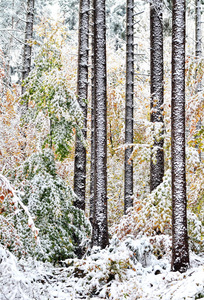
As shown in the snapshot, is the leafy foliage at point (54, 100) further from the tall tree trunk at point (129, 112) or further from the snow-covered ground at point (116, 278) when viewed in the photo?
the tall tree trunk at point (129, 112)

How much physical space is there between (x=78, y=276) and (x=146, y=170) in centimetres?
885

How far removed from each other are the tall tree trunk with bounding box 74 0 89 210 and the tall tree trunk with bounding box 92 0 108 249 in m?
1.40

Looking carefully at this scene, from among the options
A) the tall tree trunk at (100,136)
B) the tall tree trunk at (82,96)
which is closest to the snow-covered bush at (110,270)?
the tall tree trunk at (100,136)

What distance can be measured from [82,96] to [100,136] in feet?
7.18

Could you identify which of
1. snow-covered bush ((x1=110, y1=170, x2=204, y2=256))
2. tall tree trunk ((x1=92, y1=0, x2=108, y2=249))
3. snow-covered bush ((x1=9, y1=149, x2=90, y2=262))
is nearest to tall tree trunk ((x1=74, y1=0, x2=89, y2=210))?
snow-covered bush ((x1=9, y1=149, x2=90, y2=262))

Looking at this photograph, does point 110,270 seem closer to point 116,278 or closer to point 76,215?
point 116,278

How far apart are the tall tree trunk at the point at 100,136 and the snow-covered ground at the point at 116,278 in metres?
0.49

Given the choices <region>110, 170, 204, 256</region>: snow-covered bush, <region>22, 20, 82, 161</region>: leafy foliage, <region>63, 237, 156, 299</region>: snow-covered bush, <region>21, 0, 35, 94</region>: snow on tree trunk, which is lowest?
<region>63, 237, 156, 299</region>: snow-covered bush

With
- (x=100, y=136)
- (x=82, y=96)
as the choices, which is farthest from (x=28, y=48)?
(x=100, y=136)

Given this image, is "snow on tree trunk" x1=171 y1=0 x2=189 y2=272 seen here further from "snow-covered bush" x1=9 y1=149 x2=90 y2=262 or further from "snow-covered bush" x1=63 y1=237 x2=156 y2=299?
"snow-covered bush" x1=9 y1=149 x2=90 y2=262

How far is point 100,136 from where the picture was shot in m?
8.02

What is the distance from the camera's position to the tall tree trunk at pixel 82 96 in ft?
31.2

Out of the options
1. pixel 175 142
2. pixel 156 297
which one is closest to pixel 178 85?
pixel 175 142

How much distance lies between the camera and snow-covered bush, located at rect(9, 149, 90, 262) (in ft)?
25.7
